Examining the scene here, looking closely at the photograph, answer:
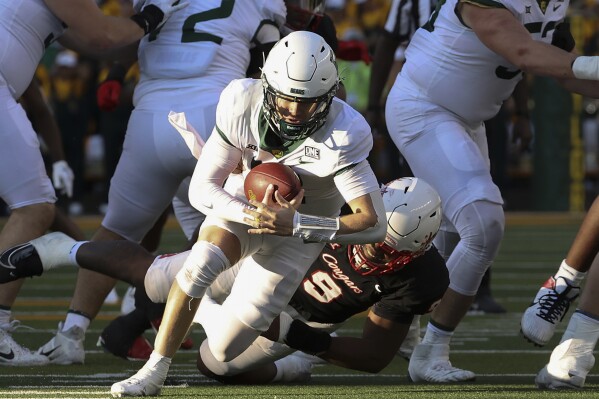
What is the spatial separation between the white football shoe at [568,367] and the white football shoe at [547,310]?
4.4 inches

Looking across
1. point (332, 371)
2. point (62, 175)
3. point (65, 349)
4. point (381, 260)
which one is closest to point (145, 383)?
point (381, 260)

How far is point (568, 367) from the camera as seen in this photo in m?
4.70

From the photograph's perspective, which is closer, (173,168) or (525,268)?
(173,168)

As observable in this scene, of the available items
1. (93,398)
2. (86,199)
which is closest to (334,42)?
(93,398)

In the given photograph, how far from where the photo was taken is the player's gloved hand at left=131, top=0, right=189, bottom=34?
5.53 m

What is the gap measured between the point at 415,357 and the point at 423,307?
331mm

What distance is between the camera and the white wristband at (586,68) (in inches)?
185

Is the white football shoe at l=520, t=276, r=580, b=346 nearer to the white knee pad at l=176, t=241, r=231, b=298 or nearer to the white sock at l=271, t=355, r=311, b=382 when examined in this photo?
the white sock at l=271, t=355, r=311, b=382

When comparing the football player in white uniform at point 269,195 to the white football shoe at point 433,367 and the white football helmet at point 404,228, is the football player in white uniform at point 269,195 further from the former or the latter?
the white football shoe at point 433,367

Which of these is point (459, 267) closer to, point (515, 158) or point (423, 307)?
point (423, 307)

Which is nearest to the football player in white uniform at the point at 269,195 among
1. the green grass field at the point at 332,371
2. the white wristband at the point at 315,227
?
the white wristband at the point at 315,227

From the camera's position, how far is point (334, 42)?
20.6 feet

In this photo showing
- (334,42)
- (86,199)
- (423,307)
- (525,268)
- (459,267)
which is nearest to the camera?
(423,307)

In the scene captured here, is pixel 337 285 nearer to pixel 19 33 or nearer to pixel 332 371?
pixel 332 371
